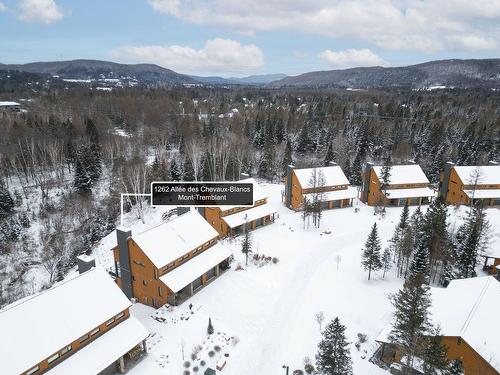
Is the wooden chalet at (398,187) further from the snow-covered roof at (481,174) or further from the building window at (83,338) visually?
the building window at (83,338)

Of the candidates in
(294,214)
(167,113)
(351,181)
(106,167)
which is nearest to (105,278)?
(294,214)

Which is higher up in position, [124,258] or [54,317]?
[54,317]

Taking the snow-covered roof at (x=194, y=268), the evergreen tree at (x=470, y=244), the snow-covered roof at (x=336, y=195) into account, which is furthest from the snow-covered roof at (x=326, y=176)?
the snow-covered roof at (x=194, y=268)

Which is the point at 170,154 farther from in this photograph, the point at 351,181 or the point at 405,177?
the point at 405,177

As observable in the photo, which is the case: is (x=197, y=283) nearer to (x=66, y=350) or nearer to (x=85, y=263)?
(x=85, y=263)

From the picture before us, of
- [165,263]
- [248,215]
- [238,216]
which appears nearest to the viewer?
[165,263]

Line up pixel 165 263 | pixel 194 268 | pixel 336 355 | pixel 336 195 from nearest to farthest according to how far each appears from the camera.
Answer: pixel 336 355
pixel 165 263
pixel 194 268
pixel 336 195

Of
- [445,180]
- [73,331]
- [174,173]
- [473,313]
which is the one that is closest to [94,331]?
[73,331]
